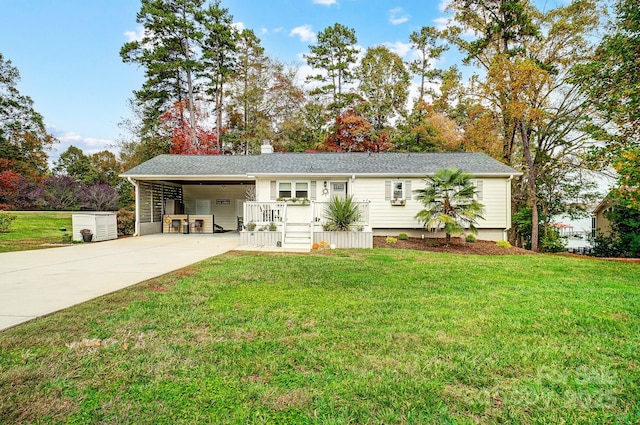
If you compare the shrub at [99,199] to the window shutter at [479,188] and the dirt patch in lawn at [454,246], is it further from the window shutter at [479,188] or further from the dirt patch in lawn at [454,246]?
the window shutter at [479,188]

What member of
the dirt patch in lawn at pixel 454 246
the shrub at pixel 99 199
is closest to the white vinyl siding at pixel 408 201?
the dirt patch in lawn at pixel 454 246

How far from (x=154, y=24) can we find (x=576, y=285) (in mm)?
28321

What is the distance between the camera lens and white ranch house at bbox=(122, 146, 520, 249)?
11258 millimetres

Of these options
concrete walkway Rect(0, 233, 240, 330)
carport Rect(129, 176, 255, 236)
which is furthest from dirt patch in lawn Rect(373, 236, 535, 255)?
carport Rect(129, 176, 255, 236)

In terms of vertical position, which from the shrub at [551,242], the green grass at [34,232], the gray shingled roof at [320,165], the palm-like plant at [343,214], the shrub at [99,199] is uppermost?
the gray shingled roof at [320,165]

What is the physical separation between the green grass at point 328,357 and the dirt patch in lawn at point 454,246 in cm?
593

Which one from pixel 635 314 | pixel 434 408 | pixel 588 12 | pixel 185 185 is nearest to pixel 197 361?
pixel 434 408

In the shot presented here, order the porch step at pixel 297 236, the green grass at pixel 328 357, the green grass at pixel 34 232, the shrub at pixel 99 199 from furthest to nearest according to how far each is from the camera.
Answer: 1. the shrub at pixel 99 199
2. the porch step at pixel 297 236
3. the green grass at pixel 34 232
4. the green grass at pixel 328 357

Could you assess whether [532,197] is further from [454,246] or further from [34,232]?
[34,232]

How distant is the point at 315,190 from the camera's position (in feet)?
46.1

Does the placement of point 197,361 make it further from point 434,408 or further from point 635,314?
point 635,314

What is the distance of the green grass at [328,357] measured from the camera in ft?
6.67

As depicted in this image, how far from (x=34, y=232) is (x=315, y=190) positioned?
40.9 feet

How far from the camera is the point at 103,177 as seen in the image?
29.7 m
